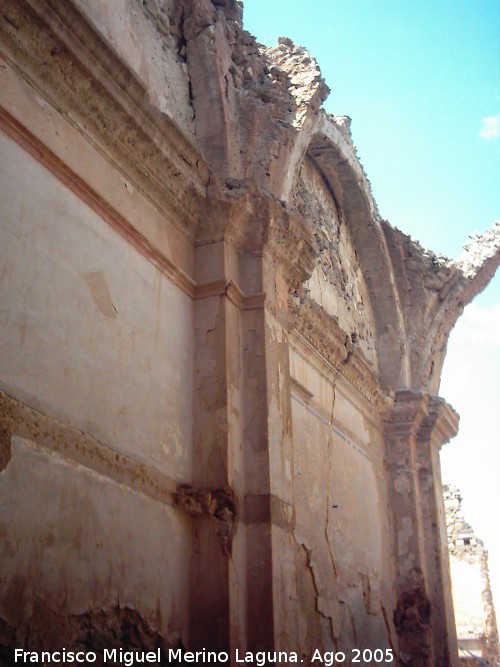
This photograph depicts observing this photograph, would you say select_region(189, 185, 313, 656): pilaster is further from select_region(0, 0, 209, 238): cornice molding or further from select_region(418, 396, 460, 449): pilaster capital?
select_region(418, 396, 460, 449): pilaster capital

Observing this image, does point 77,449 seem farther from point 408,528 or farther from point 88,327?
point 408,528

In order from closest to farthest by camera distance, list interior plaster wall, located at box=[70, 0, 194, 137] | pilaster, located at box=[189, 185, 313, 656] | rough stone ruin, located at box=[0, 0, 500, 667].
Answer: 1. rough stone ruin, located at box=[0, 0, 500, 667]
2. pilaster, located at box=[189, 185, 313, 656]
3. interior plaster wall, located at box=[70, 0, 194, 137]

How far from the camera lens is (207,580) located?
12.9 feet

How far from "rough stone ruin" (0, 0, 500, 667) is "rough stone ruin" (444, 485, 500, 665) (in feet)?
27.4

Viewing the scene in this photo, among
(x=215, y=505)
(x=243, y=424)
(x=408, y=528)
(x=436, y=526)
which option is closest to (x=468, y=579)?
(x=436, y=526)

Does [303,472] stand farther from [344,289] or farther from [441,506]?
[441,506]

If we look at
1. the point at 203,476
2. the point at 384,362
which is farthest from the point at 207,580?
the point at 384,362

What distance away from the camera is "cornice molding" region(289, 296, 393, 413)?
6223 mm

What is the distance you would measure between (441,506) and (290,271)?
4300mm

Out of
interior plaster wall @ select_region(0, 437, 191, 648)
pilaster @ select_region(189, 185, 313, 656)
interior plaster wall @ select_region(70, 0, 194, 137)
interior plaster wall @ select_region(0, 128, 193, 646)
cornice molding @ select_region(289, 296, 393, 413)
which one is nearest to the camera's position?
interior plaster wall @ select_region(0, 437, 191, 648)

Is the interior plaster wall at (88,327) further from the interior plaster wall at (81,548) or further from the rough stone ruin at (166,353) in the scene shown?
the interior plaster wall at (81,548)

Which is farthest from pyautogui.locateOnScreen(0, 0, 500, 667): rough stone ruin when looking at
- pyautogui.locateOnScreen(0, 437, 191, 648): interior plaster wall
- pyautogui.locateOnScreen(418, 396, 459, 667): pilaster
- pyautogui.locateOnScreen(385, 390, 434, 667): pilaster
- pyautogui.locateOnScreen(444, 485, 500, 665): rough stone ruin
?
pyautogui.locateOnScreen(444, 485, 500, 665): rough stone ruin

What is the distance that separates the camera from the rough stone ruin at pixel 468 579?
1439cm

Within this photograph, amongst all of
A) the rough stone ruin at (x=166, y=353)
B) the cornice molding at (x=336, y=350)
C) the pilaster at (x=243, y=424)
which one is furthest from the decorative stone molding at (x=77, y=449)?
the cornice molding at (x=336, y=350)
